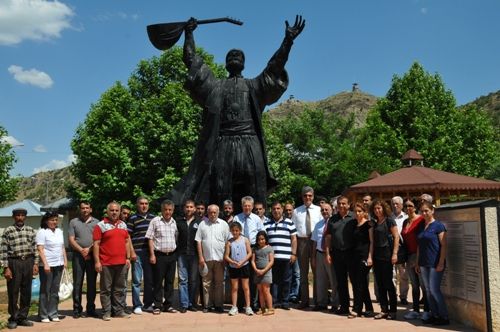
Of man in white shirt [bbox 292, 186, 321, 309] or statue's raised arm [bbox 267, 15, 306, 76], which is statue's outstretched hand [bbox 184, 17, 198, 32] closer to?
statue's raised arm [bbox 267, 15, 306, 76]

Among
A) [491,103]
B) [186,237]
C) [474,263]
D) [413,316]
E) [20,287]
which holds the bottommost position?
[413,316]

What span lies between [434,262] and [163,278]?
12.3 feet

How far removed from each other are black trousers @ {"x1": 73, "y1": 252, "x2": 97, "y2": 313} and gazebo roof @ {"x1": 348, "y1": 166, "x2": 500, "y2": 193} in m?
14.3

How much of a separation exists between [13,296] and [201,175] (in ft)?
10.8

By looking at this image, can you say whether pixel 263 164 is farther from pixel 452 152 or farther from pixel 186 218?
pixel 452 152

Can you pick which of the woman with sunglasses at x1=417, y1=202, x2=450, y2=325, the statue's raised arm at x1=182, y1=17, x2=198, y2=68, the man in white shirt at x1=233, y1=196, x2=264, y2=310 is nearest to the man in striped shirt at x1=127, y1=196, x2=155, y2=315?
the man in white shirt at x1=233, y1=196, x2=264, y2=310

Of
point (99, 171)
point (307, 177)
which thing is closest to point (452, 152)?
point (307, 177)

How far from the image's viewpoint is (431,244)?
682 cm

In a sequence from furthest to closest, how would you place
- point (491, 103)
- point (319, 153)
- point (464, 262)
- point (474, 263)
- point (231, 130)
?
1. point (491, 103)
2. point (319, 153)
3. point (231, 130)
4. point (464, 262)
5. point (474, 263)

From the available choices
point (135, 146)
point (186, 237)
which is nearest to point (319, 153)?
point (135, 146)

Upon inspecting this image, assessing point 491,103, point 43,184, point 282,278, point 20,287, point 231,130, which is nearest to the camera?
point 20,287

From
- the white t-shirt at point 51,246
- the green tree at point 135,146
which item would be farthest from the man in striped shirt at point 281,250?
the green tree at point 135,146

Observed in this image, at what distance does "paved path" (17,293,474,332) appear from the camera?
6.48 m

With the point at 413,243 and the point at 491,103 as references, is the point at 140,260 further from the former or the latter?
the point at 491,103
